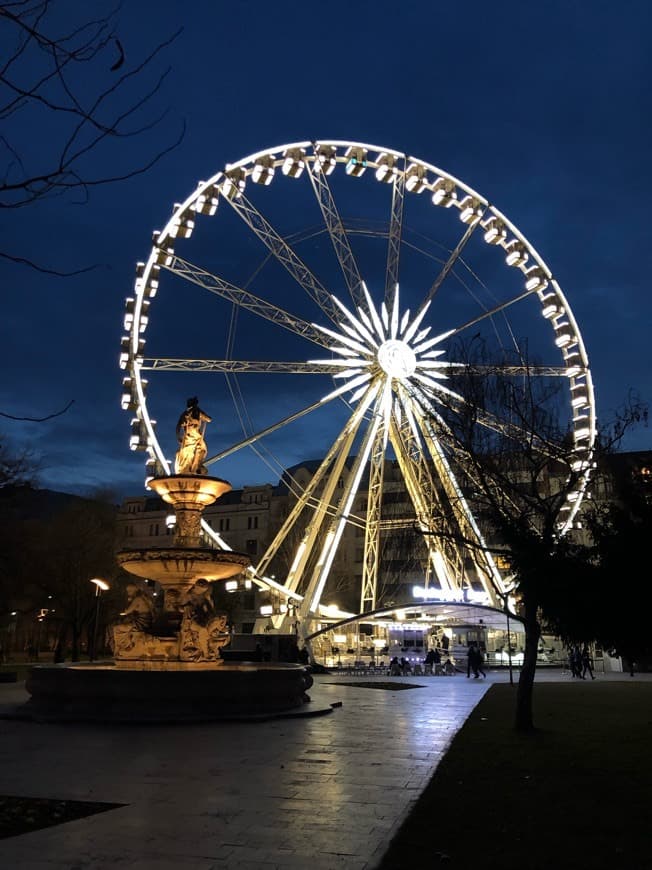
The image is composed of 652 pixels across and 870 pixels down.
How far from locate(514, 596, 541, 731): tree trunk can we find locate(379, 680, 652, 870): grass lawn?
12.4 inches

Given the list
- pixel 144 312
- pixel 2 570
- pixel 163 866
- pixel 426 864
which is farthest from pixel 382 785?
pixel 2 570

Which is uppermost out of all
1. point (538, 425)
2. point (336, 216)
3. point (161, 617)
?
point (336, 216)

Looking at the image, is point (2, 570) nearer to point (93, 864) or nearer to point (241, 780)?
point (241, 780)

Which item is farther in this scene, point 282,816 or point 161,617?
point 161,617

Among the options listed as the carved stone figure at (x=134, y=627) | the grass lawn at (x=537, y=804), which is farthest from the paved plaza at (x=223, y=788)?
the carved stone figure at (x=134, y=627)

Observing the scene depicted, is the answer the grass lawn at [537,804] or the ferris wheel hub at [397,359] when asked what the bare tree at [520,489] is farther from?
the ferris wheel hub at [397,359]

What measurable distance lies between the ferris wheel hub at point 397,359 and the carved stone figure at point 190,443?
1096cm

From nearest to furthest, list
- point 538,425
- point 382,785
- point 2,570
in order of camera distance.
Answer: point 382,785 < point 538,425 < point 2,570

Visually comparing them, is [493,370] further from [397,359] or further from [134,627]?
[397,359]

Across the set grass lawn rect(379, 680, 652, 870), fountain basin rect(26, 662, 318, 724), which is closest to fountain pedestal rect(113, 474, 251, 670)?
fountain basin rect(26, 662, 318, 724)

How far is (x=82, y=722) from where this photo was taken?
13992 mm

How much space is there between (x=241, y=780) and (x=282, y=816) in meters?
1.85

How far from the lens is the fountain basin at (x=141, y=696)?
1427cm

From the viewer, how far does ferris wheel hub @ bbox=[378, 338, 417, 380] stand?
31.2 m
